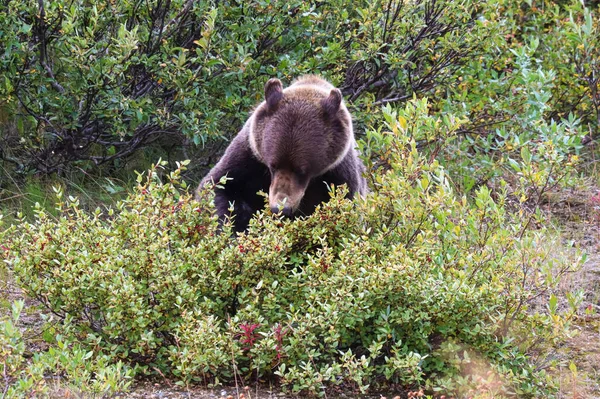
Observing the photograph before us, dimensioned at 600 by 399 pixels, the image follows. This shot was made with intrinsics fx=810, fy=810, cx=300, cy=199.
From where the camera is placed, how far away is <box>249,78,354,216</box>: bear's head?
5.06m

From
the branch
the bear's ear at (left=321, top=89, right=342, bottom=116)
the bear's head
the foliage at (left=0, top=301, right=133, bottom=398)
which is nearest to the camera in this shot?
the foliage at (left=0, top=301, right=133, bottom=398)

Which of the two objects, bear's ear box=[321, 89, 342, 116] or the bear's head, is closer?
the bear's head

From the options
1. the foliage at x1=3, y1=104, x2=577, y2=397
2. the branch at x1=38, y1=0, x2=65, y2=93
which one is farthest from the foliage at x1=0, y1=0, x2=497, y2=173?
the foliage at x1=3, y1=104, x2=577, y2=397

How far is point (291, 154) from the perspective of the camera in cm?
506

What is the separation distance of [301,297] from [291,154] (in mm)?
1382

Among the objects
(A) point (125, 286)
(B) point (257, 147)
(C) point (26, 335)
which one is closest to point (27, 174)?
(B) point (257, 147)

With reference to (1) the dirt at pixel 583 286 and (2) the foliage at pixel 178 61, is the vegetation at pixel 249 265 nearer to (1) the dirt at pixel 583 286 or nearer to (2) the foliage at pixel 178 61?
(2) the foliage at pixel 178 61

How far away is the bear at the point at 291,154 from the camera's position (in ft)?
16.6

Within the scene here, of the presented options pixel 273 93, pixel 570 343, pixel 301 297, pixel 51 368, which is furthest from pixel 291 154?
pixel 51 368

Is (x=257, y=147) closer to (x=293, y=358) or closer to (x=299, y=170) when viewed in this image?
(x=299, y=170)

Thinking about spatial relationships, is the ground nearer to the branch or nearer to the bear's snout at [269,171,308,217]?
the bear's snout at [269,171,308,217]

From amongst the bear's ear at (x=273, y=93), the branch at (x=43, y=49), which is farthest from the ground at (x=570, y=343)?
the bear's ear at (x=273, y=93)

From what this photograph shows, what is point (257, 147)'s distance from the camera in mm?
5234

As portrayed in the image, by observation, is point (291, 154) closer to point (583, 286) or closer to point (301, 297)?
point (301, 297)
